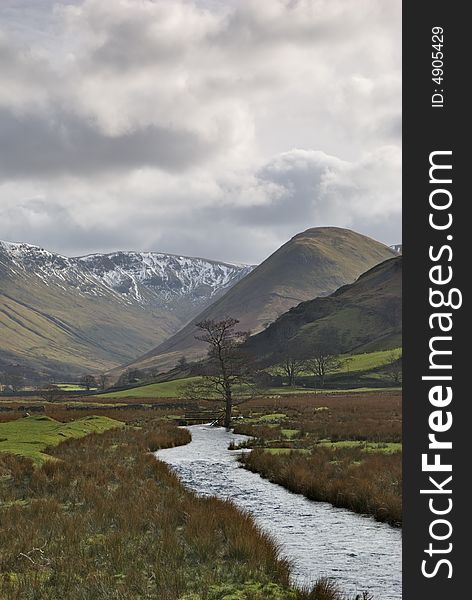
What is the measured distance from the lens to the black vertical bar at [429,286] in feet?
29.2

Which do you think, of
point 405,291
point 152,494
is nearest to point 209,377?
point 152,494

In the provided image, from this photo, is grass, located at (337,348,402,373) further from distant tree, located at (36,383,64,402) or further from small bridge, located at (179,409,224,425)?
small bridge, located at (179,409,224,425)

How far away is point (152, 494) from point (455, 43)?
1530 centimetres

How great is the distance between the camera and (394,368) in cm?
14138

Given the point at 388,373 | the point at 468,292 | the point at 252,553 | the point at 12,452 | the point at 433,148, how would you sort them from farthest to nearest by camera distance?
the point at 388,373 → the point at 12,452 → the point at 252,553 → the point at 433,148 → the point at 468,292

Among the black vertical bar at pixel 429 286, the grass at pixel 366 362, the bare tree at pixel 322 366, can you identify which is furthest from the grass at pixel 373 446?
the grass at pixel 366 362

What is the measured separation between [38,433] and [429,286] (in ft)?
110

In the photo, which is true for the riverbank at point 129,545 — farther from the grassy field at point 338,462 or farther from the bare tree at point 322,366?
the bare tree at point 322,366

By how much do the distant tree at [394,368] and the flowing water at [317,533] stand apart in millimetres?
111090

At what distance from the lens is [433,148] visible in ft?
33.0

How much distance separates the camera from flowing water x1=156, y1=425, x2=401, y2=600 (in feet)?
40.7

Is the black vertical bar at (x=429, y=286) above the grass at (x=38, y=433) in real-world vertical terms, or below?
above

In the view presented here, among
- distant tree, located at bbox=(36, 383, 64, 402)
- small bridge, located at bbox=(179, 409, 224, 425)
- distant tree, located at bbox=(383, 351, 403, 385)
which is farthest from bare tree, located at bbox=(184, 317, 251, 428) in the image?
distant tree, located at bbox=(383, 351, 403, 385)

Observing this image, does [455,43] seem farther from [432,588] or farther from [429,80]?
[432,588]
